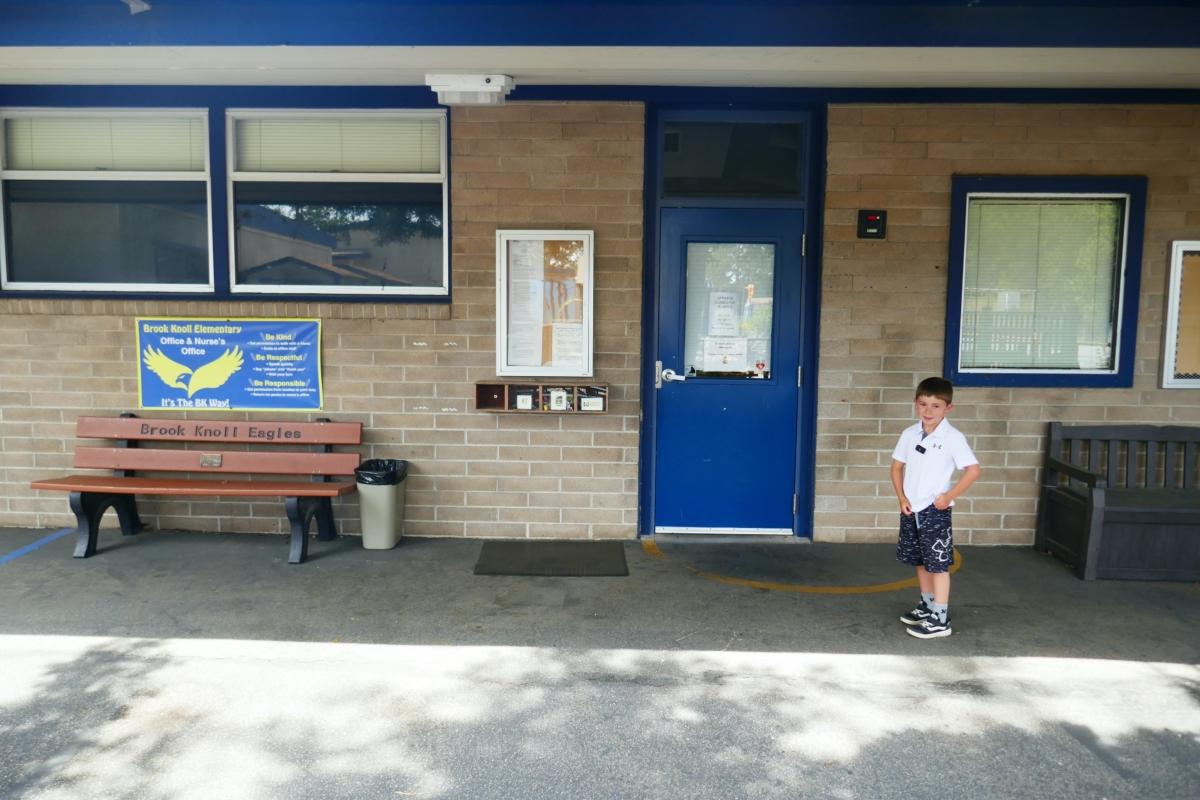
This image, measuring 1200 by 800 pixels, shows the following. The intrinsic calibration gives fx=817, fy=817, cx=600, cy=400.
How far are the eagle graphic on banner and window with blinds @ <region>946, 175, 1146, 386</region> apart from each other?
510 cm

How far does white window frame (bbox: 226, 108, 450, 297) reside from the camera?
5.76 meters

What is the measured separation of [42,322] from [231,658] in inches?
137

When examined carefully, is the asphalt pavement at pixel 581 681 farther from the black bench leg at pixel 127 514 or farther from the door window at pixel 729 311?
the door window at pixel 729 311

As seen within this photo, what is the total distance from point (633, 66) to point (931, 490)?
297 centimetres

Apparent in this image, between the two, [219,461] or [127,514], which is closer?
[219,461]

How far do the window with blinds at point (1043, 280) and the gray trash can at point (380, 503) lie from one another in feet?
13.0

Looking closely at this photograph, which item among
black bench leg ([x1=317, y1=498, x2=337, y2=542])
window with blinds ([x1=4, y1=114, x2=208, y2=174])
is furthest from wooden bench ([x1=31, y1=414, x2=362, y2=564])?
window with blinds ([x1=4, y1=114, x2=208, y2=174])

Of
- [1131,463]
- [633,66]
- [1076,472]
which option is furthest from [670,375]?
[1131,463]

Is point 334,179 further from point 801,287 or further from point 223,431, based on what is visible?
point 801,287

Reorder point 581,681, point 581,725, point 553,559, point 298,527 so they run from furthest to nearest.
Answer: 1. point 553,559
2. point 298,527
3. point 581,681
4. point 581,725

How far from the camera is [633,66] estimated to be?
16.1 feet

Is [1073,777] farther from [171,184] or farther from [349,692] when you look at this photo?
[171,184]

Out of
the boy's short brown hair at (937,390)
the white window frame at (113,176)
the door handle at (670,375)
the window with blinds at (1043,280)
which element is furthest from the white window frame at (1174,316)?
the white window frame at (113,176)

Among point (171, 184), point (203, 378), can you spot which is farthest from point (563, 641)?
point (171, 184)
